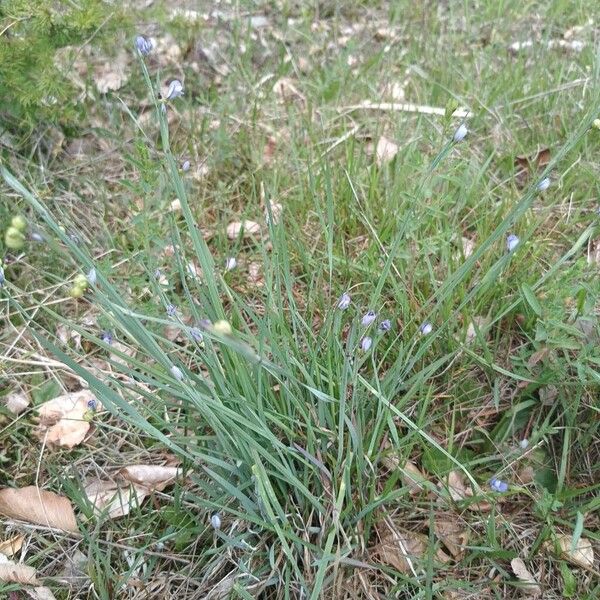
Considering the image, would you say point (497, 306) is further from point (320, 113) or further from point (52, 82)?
A: point (52, 82)

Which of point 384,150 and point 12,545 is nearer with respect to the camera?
point 12,545

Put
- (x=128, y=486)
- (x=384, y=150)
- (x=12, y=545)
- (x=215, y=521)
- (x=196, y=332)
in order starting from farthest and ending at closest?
(x=384, y=150) → (x=128, y=486) → (x=12, y=545) → (x=215, y=521) → (x=196, y=332)

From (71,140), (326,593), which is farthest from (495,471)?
(71,140)

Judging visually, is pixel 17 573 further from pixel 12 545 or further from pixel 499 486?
pixel 499 486

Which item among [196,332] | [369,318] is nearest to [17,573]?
[196,332]

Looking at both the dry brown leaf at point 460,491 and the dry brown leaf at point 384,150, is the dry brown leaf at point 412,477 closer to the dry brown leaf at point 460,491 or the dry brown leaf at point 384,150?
the dry brown leaf at point 460,491

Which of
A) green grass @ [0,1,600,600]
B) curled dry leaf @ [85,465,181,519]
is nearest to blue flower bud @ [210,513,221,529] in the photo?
green grass @ [0,1,600,600]
